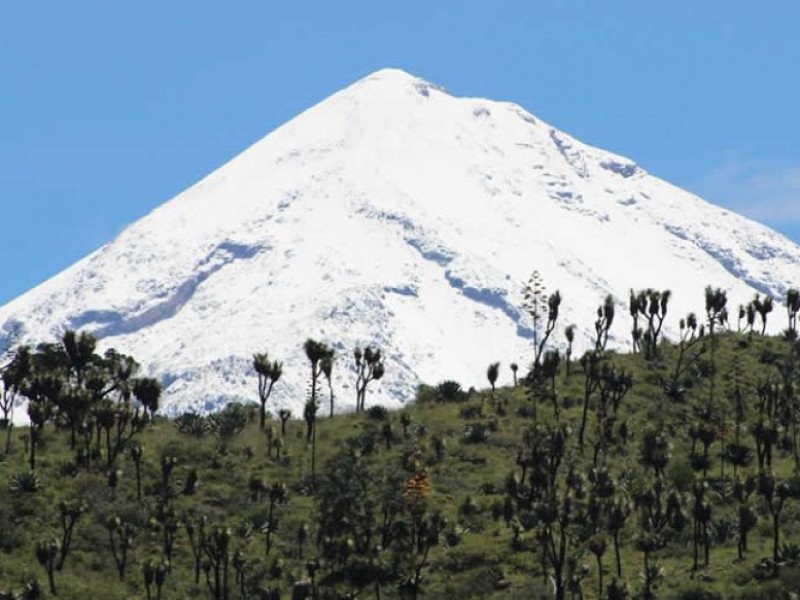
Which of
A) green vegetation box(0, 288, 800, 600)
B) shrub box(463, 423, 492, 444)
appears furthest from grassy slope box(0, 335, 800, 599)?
shrub box(463, 423, 492, 444)

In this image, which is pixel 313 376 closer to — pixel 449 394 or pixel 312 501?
pixel 312 501

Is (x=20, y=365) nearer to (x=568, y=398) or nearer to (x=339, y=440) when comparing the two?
(x=339, y=440)

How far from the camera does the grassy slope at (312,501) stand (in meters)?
67.6

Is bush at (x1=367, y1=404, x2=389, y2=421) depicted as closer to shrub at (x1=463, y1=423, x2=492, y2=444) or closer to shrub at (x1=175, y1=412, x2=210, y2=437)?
shrub at (x1=463, y1=423, x2=492, y2=444)

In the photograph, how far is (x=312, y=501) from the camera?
79.4m

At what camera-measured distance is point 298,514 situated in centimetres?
7781

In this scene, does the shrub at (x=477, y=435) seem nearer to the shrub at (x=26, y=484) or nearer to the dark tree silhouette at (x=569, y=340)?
the dark tree silhouette at (x=569, y=340)

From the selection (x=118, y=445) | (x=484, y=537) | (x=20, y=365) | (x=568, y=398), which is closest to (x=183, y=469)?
(x=118, y=445)

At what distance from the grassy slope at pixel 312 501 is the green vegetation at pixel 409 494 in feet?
0.45

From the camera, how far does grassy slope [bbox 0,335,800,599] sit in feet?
222

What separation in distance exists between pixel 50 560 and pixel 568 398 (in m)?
38.6

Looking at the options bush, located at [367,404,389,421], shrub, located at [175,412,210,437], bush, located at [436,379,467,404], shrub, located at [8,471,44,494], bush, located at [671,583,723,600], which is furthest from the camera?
bush, located at [436,379,467,404]

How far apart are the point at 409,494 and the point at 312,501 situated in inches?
275

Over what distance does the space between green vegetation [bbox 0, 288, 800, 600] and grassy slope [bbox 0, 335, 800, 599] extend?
0.45 ft
